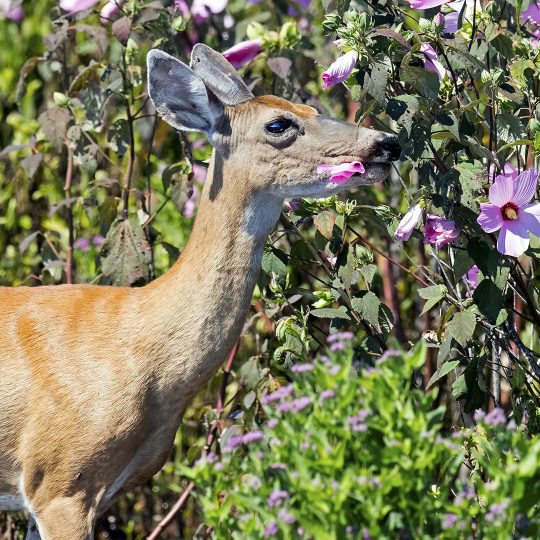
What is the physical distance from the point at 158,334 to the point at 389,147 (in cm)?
96

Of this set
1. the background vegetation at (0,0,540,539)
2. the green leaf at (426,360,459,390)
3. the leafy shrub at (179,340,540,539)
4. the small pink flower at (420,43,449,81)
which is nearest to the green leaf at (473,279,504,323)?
the background vegetation at (0,0,540,539)

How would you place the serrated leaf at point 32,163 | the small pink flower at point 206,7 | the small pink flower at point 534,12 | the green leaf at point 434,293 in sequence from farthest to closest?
1. the small pink flower at point 206,7
2. the serrated leaf at point 32,163
3. the small pink flower at point 534,12
4. the green leaf at point 434,293

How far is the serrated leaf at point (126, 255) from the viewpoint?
5184mm

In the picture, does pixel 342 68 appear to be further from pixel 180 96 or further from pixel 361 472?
pixel 361 472

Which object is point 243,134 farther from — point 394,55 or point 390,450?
point 390,450

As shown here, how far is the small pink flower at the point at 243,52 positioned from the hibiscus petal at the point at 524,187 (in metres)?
→ 1.69

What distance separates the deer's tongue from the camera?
4.14 meters

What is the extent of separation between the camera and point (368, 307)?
14.5ft

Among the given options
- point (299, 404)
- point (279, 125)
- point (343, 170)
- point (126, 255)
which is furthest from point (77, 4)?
point (299, 404)

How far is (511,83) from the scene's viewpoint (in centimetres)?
428

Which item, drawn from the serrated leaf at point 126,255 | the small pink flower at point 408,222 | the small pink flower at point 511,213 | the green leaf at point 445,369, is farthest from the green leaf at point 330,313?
the serrated leaf at point 126,255

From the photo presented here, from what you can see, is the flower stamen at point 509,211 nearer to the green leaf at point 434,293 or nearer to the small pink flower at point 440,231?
the small pink flower at point 440,231

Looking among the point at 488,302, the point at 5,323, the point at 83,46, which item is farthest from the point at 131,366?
the point at 83,46

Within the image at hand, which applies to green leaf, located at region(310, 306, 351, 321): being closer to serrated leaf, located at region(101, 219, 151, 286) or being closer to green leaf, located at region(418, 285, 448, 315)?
green leaf, located at region(418, 285, 448, 315)
